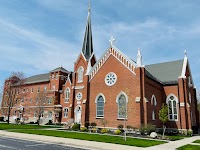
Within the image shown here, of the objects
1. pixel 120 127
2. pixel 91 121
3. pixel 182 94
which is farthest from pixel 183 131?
pixel 91 121

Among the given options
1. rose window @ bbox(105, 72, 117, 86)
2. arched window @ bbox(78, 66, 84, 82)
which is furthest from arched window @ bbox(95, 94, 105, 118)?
arched window @ bbox(78, 66, 84, 82)

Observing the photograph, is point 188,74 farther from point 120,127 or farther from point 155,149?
point 155,149

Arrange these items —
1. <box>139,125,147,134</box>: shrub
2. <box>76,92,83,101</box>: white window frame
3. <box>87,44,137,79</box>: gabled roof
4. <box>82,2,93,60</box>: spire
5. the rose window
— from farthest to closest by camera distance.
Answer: <box>82,2,93,60</box>: spire, <box>76,92,83,101</box>: white window frame, the rose window, <box>87,44,137,79</box>: gabled roof, <box>139,125,147,134</box>: shrub

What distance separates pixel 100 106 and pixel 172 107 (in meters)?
12.1

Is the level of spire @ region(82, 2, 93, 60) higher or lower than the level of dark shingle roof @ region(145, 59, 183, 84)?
higher

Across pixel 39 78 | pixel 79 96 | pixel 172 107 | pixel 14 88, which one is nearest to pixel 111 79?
pixel 172 107

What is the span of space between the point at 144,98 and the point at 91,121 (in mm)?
9414

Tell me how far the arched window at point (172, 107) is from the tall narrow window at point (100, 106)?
442 inches

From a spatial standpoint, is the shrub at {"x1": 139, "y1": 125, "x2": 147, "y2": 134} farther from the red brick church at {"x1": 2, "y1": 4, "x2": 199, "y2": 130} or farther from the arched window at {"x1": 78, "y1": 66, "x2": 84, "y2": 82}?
the arched window at {"x1": 78, "y1": 66, "x2": 84, "y2": 82}

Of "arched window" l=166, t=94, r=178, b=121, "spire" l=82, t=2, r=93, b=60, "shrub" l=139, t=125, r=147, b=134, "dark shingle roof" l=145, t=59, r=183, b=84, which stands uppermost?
"spire" l=82, t=2, r=93, b=60

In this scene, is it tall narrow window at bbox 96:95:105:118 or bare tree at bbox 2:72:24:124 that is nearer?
tall narrow window at bbox 96:95:105:118

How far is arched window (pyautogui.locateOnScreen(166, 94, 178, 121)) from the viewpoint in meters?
30.4

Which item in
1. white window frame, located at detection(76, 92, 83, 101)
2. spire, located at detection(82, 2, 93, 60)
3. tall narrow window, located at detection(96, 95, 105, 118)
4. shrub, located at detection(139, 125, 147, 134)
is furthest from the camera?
spire, located at detection(82, 2, 93, 60)

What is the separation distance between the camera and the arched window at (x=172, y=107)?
30406 millimetres
